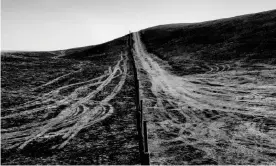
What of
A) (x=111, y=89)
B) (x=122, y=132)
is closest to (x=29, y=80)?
(x=111, y=89)

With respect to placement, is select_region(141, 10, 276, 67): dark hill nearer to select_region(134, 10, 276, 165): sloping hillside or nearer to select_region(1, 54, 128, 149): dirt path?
select_region(134, 10, 276, 165): sloping hillside

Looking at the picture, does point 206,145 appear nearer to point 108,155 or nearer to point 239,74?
point 108,155

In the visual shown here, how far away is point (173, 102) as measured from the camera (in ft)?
44.4

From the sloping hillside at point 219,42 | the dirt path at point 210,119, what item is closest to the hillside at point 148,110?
the dirt path at point 210,119

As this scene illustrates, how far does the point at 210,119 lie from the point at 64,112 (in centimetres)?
612

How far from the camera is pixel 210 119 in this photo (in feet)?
36.1

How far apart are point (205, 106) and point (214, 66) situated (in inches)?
428

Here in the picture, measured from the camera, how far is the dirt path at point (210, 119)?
797 centimetres

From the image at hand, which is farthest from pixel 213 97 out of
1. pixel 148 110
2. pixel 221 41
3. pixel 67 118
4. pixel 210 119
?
pixel 221 41

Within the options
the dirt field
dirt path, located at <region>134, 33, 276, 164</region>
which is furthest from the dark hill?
the dirt field

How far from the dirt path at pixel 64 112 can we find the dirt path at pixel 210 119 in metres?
2.08

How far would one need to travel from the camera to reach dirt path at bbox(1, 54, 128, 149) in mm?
9297

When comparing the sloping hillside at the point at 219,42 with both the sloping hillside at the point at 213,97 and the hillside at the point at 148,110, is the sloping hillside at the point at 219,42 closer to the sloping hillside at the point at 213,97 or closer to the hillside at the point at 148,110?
the sloping hillside at the point at 213,97

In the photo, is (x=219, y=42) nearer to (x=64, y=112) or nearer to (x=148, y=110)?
(x=148, y=110)
